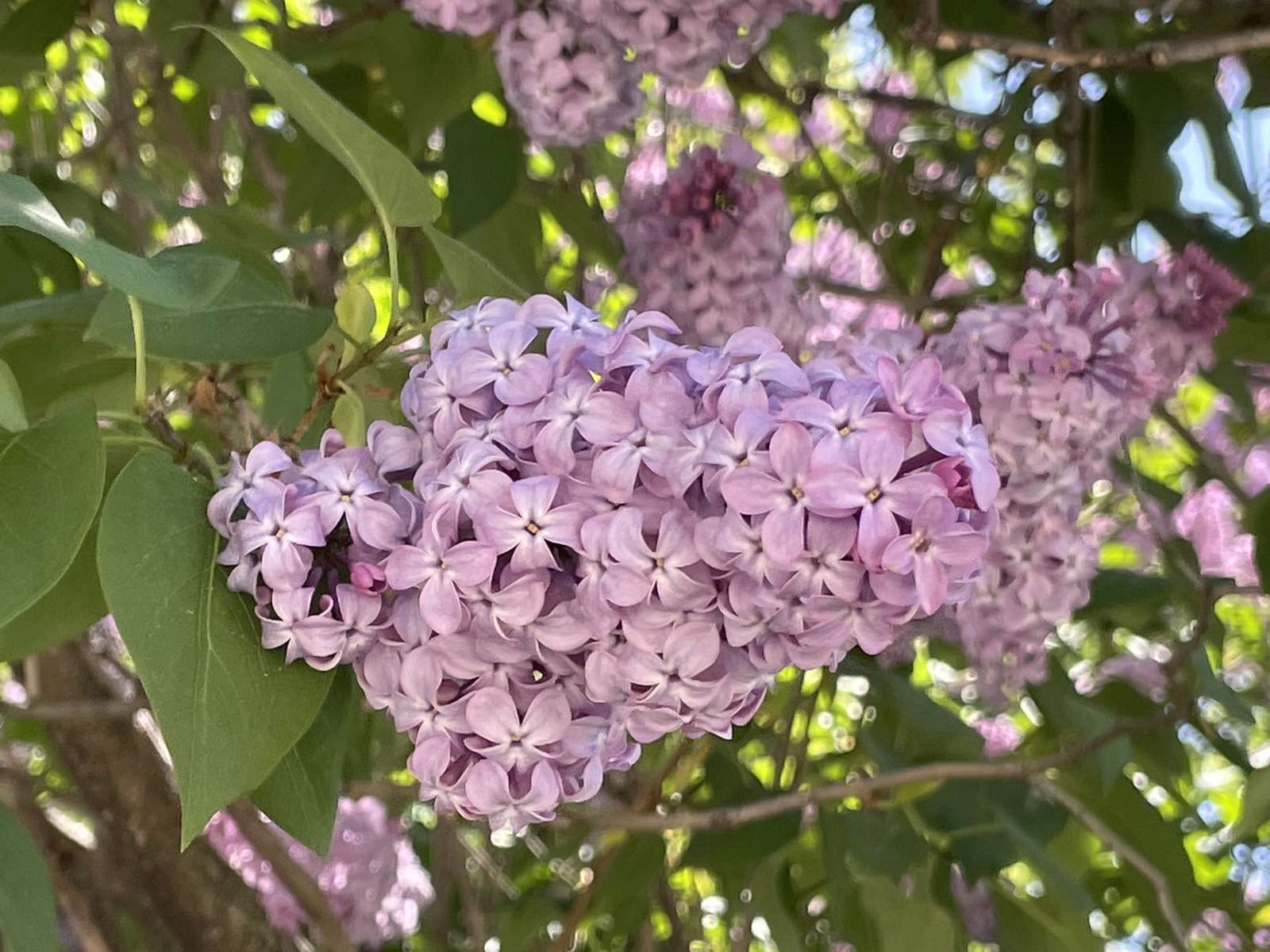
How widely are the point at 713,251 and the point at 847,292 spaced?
221 millimetres

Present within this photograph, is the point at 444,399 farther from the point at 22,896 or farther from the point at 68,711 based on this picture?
the point at 68,711

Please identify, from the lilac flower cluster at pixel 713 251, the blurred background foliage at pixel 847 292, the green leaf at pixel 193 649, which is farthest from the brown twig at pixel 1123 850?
the green leaf at pixel 193 649

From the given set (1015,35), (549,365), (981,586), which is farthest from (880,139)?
(549,365)

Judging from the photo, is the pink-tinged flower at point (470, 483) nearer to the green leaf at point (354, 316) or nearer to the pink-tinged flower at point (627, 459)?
the pink-tinged flower at point (627, 459)

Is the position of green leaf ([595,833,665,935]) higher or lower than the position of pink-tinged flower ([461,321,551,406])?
lower

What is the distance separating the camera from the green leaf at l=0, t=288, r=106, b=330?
58cm

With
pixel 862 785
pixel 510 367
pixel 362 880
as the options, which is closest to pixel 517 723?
pixel 510 367

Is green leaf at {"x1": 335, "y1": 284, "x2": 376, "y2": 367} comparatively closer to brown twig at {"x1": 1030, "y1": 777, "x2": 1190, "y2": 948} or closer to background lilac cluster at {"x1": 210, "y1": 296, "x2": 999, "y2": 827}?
background lilac cluster at {"x1": 210, "y1": 296, "x2": 999, "y2": 827}

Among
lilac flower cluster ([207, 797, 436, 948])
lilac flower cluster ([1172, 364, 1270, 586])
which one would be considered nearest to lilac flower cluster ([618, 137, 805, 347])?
lilac flower cluster ([207, 797, 436, 948])

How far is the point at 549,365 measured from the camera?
17.7 inches

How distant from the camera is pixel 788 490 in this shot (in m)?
0.39

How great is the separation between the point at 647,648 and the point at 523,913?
906 millimetres

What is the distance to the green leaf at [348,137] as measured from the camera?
49 cm

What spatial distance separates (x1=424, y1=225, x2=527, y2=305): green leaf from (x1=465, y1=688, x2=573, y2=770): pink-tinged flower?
22cm
